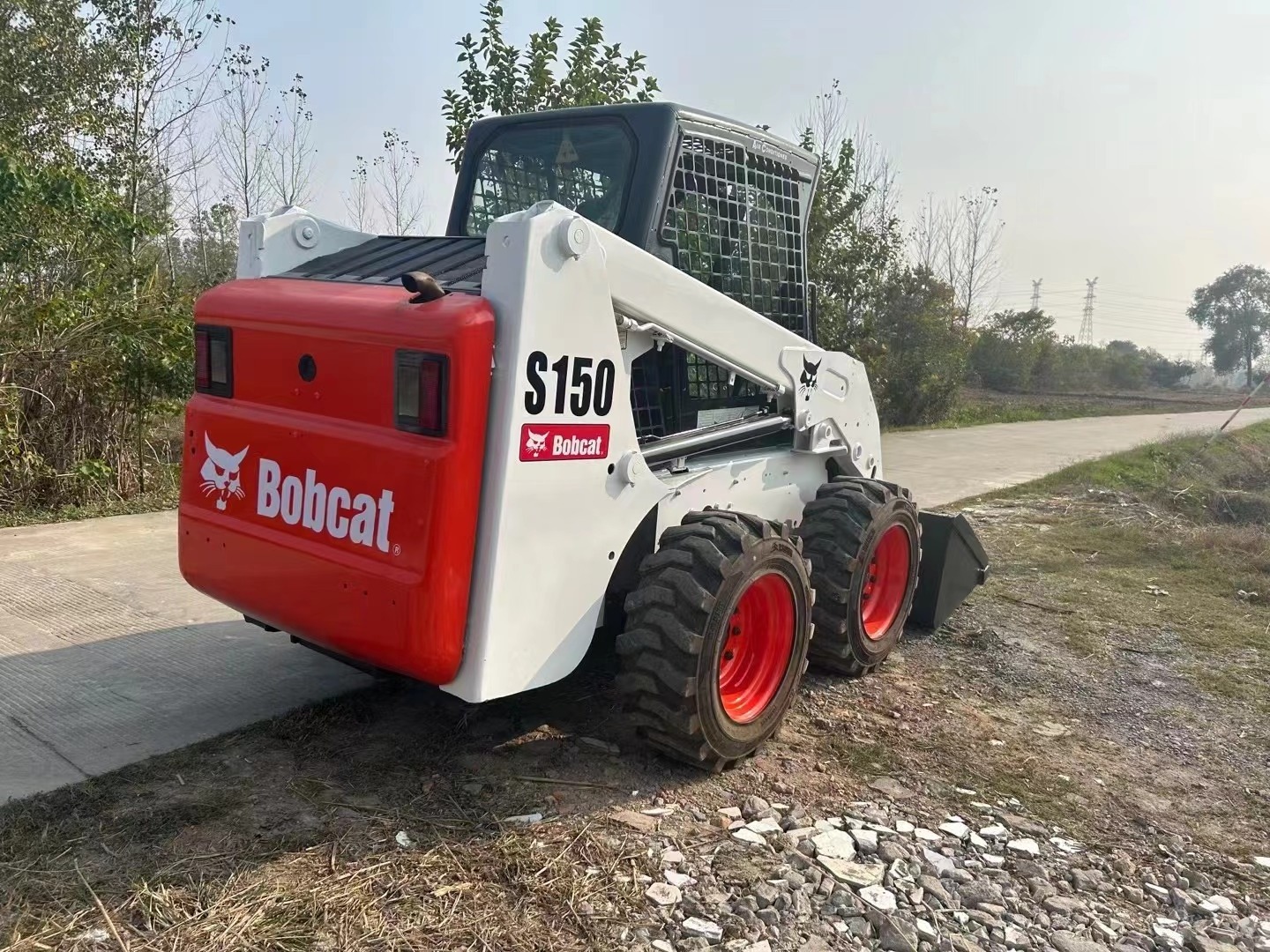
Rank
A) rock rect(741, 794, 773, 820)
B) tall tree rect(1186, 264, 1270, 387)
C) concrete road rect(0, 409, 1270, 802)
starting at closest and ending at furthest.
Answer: rock rect(741, 794, 773, 820), concrete road rect(0, 409, 1270, 802), tall tree rect(1186, 264, 1270, 387)

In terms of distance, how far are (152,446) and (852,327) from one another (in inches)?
446

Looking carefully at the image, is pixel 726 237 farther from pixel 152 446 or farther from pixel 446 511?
pixel 152 446

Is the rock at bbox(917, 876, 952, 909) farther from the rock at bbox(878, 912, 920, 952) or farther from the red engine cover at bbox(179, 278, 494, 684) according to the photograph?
the red engine cover at bbox(179, 278, 494, 684)

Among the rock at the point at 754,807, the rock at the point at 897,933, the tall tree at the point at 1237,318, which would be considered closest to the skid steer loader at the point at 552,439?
the rock at the point at 754,807

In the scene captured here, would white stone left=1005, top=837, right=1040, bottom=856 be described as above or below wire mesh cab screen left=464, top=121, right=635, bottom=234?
below

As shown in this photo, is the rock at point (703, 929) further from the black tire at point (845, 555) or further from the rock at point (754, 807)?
the black tire at point (845, 555)

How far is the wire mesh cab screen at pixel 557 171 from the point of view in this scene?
12.3 feet

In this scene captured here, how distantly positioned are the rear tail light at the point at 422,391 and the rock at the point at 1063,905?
2.21m

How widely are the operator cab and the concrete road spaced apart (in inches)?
77.0

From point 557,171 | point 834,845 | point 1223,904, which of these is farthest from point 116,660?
point 1223,904

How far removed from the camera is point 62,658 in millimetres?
4391

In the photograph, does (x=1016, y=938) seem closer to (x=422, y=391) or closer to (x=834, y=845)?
(x=834, y=845)

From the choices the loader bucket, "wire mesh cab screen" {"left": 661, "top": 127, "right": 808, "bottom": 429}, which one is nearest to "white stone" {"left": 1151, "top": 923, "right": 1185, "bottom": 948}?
"wire mesh cab screen" {"left": 661, "top": 127, "right": 808, "bottom": 429}

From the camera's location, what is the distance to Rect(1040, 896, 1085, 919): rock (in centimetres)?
279
